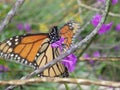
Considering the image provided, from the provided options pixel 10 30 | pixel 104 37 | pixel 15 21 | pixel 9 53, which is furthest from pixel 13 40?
pixel 104 37

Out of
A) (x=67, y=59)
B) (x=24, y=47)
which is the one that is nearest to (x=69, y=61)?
(x=67, y=59)

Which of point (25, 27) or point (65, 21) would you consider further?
point (25, 27)

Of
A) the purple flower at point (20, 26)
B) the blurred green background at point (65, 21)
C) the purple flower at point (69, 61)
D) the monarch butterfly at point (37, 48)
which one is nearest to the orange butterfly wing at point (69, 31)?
the monarch butterfly at point (37, 48)

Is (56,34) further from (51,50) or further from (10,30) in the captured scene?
(10,30)

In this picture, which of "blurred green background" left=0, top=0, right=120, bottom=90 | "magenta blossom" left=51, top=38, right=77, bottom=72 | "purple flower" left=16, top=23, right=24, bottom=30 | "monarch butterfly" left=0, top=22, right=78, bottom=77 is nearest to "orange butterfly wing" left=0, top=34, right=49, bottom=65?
"monarch butterfly" left=0, top=22, right=78, bottom=77

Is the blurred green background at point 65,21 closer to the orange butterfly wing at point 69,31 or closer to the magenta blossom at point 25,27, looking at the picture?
the magenta blossom at point 25,27

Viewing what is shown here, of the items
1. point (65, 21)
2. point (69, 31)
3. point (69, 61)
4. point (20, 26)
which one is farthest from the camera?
point (20, 26)

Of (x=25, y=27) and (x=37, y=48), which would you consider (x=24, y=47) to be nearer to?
(x=37, y=48)

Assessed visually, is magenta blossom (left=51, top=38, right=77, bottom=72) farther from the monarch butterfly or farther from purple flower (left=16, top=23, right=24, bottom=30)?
purple flower (left=16, top=23, right=24, bottom=30)
